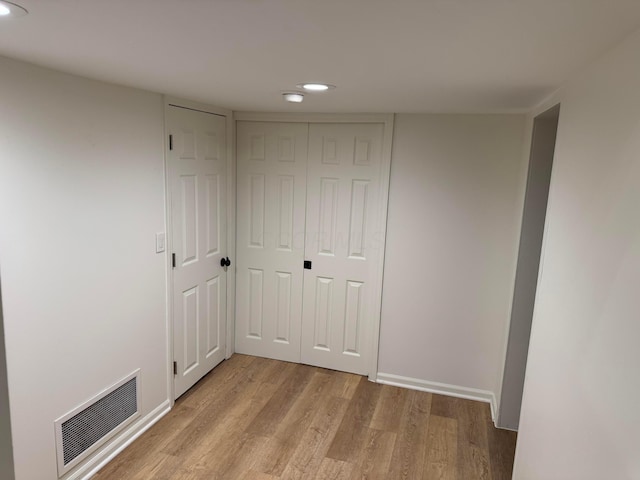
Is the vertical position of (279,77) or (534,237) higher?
(279,77)

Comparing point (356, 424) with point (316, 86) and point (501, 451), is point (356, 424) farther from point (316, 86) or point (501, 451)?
point (316, 86)

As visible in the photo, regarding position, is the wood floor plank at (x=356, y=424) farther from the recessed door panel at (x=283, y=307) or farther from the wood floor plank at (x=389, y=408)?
the recessed door panel at (x=283, y=307)

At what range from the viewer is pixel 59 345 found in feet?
6.93

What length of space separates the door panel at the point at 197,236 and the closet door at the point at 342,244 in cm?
69

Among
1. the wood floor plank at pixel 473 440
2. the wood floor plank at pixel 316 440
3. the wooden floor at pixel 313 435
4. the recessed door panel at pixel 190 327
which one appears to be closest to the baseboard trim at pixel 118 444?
the wooden floor at pixel 313 435

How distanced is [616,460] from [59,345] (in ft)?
7.19

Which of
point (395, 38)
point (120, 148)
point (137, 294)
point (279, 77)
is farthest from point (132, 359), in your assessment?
point (395, 38)

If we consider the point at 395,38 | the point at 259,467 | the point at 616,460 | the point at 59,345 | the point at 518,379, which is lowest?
the point at 259,467

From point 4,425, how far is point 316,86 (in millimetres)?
2017

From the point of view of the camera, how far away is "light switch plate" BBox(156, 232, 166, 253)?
272 centimetres

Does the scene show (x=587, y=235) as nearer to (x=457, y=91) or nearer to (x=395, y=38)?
(x=395, y=38)

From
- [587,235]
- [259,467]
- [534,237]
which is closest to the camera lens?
[587,235]

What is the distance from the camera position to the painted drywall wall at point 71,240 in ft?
6.07

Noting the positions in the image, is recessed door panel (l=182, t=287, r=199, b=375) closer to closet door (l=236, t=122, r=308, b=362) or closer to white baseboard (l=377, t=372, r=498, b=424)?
closet door (l=236, t=122, r=308, b=362)
